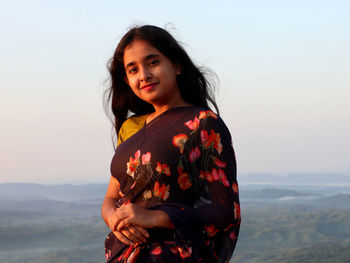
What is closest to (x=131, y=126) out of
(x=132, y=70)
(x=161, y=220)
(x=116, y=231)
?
(x=132, y=70)

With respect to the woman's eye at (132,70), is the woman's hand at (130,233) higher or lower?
lower

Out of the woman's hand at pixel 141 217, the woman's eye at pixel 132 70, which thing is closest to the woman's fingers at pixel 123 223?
the woman's hand at pixel 141 217

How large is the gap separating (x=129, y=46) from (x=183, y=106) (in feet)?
1.62

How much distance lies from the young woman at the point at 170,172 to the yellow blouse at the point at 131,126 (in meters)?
0.15

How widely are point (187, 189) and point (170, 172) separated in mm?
131

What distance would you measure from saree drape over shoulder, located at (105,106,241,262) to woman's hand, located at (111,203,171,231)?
0.14ft

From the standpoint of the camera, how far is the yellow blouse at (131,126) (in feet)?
10.9

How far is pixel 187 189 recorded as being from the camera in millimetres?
2748

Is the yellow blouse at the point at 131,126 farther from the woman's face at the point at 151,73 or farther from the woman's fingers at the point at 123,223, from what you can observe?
the woman's fingers at the point at 123,223

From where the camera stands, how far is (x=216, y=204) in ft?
8.77

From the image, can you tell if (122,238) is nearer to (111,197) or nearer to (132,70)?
(111,197)

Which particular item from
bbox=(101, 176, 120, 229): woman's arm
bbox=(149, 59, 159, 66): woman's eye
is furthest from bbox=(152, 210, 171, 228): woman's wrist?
bbox=(149, 59, 159, 66): woman's eye

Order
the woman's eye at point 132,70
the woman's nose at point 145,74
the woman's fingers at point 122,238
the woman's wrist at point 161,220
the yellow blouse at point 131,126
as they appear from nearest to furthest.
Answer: the woman's wrist at point 161,220 → the woman's fingers at point 122,238 → the woman's nose at point 145,74 → the woman's eye at point 132,70 → the yellow blouse at point 131,126

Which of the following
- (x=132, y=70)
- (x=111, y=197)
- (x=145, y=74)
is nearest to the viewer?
(x=145, y=74)
